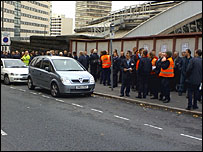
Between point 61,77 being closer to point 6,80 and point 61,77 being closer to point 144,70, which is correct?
point 144,70

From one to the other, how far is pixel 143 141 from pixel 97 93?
23.7 ft

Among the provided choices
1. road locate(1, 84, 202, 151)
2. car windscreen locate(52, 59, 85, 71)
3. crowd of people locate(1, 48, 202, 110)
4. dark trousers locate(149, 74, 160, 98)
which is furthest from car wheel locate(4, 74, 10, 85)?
dark trousers locate(149, 74, 160, 98)

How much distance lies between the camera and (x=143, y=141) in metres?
6.00

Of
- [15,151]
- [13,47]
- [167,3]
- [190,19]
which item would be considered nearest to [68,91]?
[15,151]

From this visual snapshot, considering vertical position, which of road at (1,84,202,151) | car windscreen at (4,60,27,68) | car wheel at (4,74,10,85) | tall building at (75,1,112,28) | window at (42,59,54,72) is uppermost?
tall building at (75,1,112,28)

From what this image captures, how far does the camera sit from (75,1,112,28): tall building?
191625 millimetres

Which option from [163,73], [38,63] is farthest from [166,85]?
[38,63]

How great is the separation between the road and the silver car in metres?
1.14

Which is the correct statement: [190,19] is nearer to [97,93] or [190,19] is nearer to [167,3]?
[97,93]

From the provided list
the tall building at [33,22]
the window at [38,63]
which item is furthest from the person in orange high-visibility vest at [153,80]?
the tall building at [33,22]

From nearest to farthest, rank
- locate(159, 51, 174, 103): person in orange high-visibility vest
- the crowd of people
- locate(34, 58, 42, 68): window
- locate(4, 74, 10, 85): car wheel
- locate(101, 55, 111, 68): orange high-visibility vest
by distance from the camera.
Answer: the crowd of people
locate(159, 51, 174, 103): person in orange high-visibility vest
locate(34, 58, 42, 68): window
locate(101, 55, 111, 68): orange high-visibility vest
locate(4, 74, 10, 85): car wheel

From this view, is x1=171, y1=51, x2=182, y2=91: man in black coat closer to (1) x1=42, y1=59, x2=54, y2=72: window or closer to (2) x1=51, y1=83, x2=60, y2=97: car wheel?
(2) x1=51, y1=83, x2=60, y2=97: car wheel

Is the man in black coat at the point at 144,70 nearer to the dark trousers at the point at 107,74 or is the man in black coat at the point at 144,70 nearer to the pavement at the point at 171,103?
the pavement at the point at 171,103

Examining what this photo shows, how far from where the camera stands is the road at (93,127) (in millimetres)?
5543
